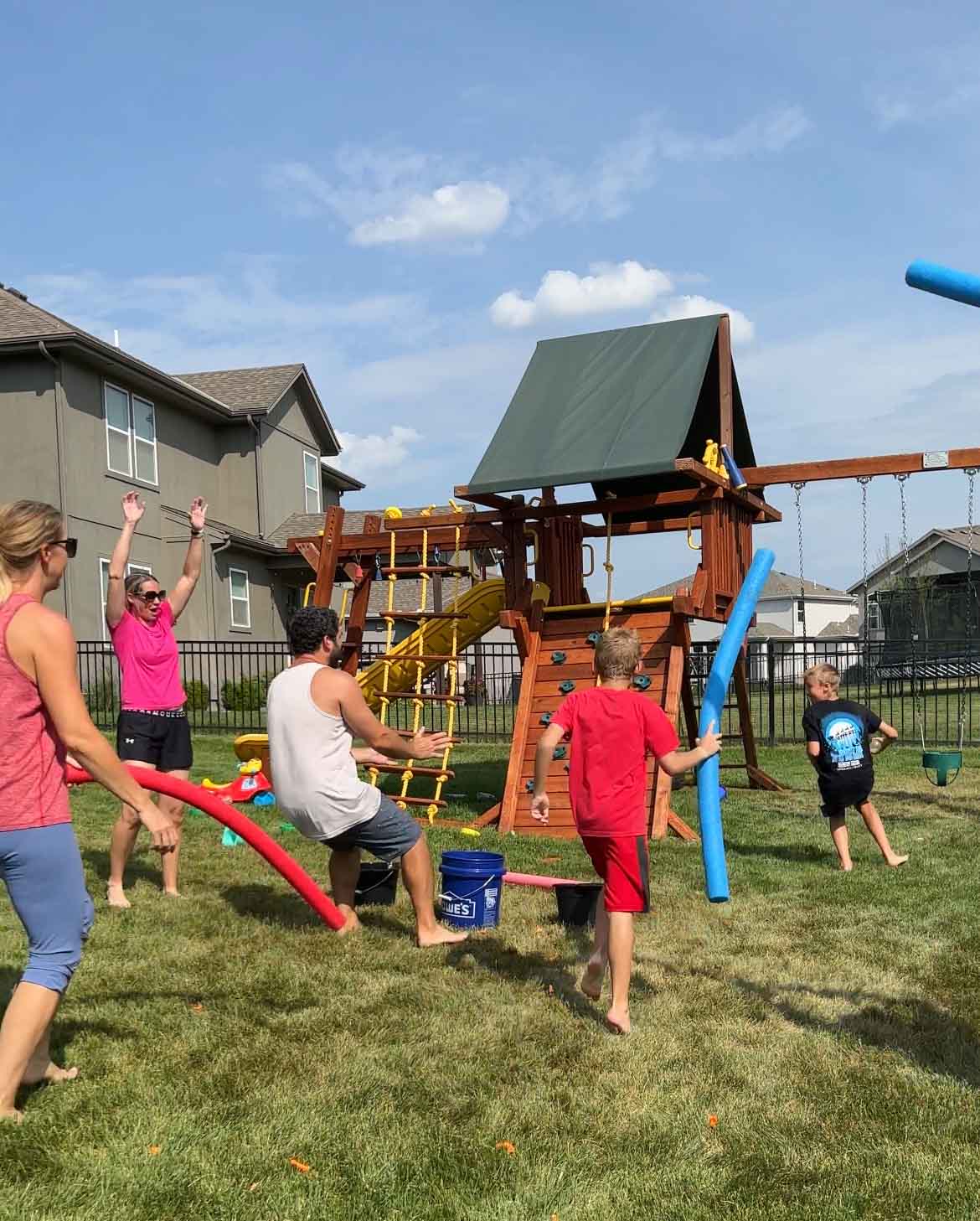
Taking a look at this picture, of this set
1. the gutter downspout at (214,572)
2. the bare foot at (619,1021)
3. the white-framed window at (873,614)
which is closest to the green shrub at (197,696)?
the gutter downspout at (214,572)

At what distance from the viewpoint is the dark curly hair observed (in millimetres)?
6164

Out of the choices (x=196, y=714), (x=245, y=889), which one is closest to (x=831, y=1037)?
(x=245, y=889)

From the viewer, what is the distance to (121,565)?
7137mm

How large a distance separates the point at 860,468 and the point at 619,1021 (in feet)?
24.8

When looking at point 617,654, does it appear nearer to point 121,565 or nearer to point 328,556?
point 121,565

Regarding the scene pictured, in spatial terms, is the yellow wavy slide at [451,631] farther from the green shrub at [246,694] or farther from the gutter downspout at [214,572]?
the gutter downspout at [214,572]

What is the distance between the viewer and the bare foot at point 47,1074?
4.23 m

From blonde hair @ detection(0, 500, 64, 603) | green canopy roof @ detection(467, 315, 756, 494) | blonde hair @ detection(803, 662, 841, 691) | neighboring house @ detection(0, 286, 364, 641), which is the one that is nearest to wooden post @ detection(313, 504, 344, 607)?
green canopy roof @ detection(467, 315, 756, 494)

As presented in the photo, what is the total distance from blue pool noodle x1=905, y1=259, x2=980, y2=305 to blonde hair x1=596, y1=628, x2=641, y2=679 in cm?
203

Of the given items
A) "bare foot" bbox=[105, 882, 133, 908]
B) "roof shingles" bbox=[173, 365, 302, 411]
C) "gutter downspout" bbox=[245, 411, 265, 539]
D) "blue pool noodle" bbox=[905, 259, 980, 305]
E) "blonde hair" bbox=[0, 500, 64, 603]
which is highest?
"roof shingles" bbox=[173, 365, 302, 411]

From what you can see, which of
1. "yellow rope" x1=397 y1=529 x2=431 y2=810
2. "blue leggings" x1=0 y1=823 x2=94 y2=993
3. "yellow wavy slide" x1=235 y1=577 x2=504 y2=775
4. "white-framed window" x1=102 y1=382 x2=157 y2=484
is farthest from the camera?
"white-framed window" x1=102 y1=382 x2=157 y2=484

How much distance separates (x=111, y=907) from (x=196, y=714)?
56.0ft

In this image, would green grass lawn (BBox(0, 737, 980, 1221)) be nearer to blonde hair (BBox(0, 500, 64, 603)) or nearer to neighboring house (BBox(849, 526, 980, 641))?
blonde hair (BBox(0, 500, 64, 603))

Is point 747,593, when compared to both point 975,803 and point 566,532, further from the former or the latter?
point 975,803
